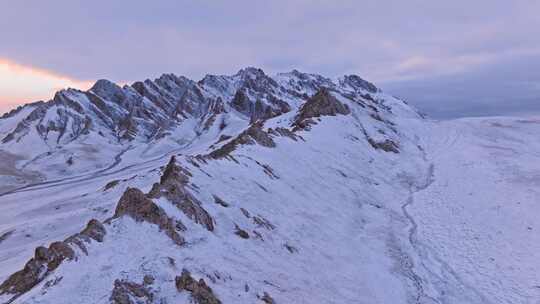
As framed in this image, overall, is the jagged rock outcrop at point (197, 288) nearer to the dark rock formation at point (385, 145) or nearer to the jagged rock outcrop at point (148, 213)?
the jagged rock outcrop at point (148, 213)

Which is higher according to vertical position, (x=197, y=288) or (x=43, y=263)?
(x=43, y=263)

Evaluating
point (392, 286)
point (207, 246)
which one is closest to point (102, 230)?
point (207, 246)

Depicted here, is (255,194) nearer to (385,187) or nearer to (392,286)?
(392,286)

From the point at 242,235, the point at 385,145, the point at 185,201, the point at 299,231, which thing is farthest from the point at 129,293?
the point at 385,145

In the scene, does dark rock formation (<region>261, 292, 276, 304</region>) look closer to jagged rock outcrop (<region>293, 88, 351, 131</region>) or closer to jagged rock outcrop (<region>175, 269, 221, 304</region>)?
jagged rock outcrop (<region>175, 269, 221, 304</region>)

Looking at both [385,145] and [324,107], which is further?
[324,107]

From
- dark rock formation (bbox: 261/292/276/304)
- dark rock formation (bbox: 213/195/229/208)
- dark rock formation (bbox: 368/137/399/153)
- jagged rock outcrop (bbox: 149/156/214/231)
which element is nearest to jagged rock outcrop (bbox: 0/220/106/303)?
jagged rock outcrop (bbox: 149/156/214/231)

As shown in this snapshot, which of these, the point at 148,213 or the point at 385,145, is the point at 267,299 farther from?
the point at 385,145
